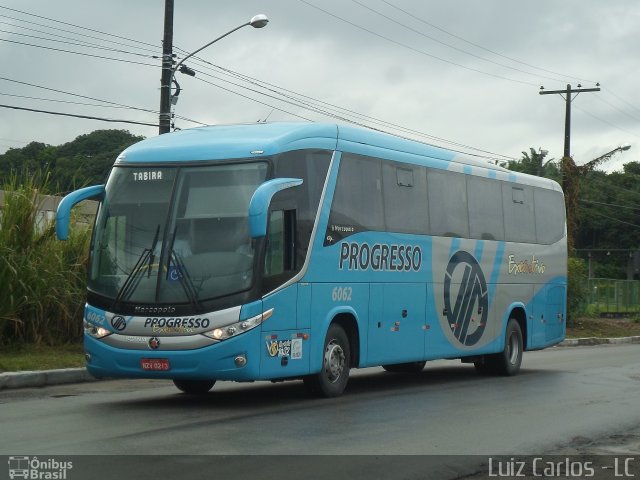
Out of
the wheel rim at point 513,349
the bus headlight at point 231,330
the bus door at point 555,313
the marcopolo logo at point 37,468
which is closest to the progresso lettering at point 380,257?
the bus headlight at point 231,330

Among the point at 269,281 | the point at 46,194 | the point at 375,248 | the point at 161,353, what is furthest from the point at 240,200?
the point at 46,194

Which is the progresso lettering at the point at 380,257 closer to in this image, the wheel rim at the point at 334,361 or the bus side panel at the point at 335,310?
the bus side panel at the point at 335,310

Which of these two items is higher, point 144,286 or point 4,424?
point 144,286

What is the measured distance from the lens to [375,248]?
15.0 m

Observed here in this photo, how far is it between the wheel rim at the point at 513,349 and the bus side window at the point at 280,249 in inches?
294

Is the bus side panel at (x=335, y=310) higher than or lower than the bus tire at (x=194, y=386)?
higher

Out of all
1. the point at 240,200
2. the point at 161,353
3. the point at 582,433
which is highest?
the point at 240,200

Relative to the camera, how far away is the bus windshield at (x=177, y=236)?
12453 mm

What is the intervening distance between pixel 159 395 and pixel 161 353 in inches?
90.2

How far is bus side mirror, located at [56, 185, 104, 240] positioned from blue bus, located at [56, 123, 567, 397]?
0.02 m

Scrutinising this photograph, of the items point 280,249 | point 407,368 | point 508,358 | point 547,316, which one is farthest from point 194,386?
point 547,316

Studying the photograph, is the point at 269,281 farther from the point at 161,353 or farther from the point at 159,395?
the point at 159,395

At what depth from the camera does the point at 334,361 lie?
14078 millimetres

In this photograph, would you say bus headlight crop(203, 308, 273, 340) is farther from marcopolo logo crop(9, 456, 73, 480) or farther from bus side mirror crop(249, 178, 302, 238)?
marcopolo logo crop(9, 456, 73, 480)
